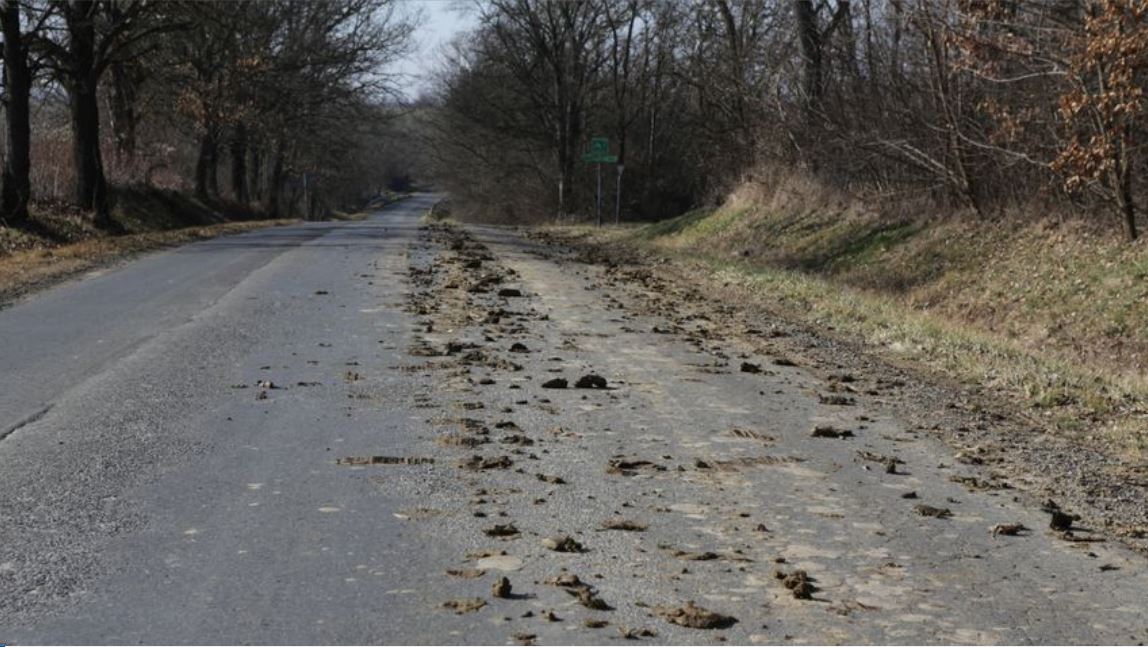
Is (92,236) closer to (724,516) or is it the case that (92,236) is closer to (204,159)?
(204,159)

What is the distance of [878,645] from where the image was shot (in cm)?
418

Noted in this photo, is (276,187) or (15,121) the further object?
(276,187)

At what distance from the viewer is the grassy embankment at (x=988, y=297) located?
30.5ft

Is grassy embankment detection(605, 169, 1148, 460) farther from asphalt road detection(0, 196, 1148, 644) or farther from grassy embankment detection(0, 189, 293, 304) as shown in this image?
grassy embankment detection(0, 189, 293, 304)

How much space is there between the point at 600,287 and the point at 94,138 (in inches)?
681

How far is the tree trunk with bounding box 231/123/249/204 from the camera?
49.3m

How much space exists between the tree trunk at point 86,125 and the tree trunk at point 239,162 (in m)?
19.6

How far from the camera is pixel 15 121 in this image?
2553 cm

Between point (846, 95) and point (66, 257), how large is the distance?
47.8ft

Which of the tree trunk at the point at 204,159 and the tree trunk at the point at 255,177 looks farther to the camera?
the tree trunk at the point at 255,177

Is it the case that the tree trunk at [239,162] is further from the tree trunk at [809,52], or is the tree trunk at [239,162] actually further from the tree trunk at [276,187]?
the tree trunk at [809,52]

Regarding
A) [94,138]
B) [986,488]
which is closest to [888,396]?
[986,488]

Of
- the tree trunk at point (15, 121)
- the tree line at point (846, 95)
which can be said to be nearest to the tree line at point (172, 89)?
the tree trunk at point (15, 121)

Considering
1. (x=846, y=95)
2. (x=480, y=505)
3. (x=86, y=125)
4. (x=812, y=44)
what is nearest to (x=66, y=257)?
(x=86, y=125)
